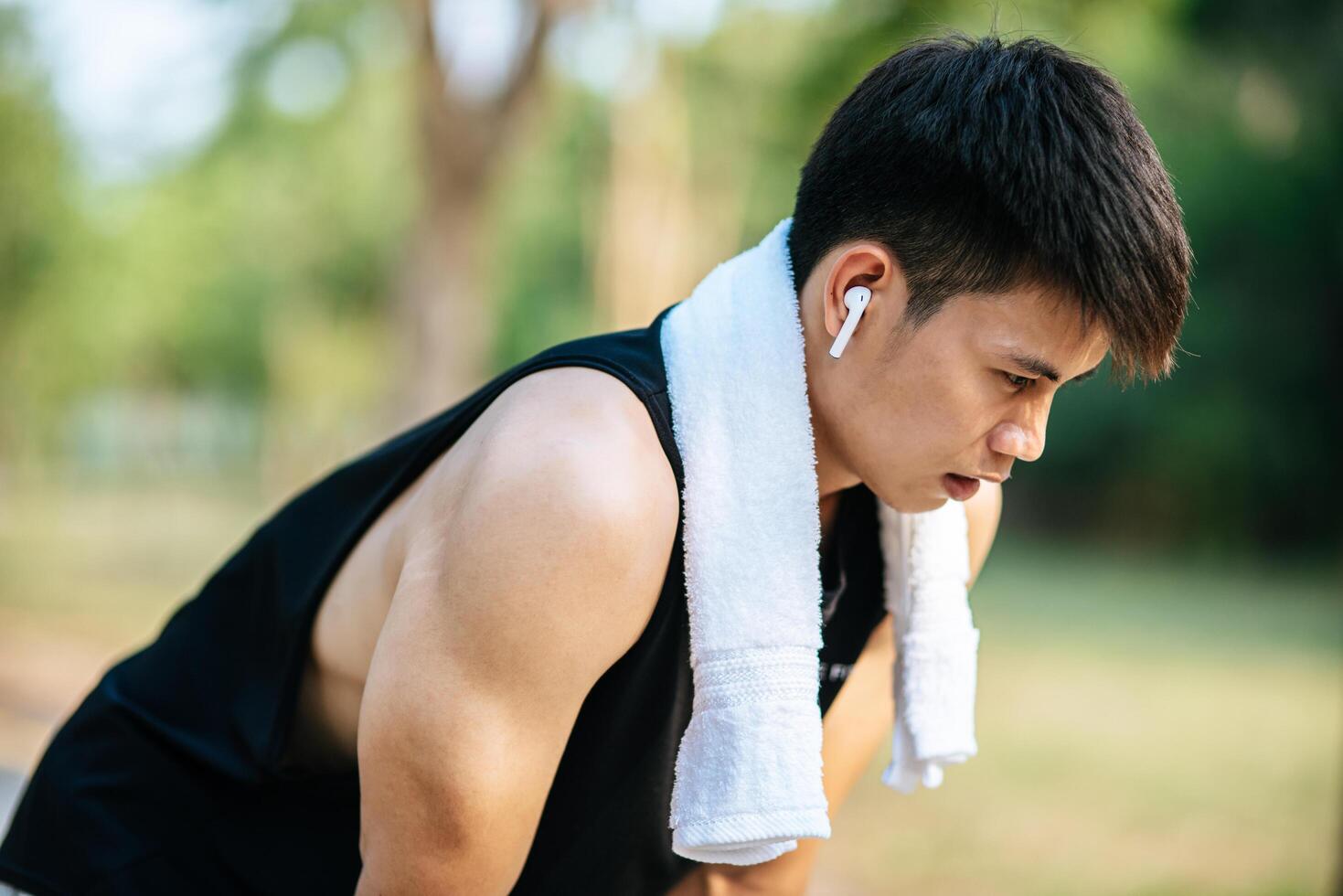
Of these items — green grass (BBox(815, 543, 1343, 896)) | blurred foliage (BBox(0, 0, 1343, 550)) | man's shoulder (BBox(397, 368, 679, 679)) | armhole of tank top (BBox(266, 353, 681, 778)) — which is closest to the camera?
man's shoulder (BBox(397, 368, 679, 679))

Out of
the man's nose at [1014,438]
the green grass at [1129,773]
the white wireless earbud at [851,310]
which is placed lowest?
the green grass at [1129,773]

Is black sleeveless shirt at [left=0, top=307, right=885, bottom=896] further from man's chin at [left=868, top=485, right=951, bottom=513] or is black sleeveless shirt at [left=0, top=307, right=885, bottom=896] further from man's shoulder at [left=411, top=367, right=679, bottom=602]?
man's chin at [left=868, top=485, right=951, bottom=513]

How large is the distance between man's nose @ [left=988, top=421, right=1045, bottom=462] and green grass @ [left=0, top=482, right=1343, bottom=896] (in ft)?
10.3

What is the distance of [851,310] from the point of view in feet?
4.61

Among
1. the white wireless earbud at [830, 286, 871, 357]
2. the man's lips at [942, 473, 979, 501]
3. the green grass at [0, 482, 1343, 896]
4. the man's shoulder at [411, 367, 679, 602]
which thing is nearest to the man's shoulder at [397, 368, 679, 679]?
the man's shoulder at [411, 367, 679, 602]

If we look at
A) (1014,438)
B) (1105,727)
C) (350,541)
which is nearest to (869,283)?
(1014,438)

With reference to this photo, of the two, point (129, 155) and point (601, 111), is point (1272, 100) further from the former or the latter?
point (129, 155)

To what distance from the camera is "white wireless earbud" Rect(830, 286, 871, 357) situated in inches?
54.9

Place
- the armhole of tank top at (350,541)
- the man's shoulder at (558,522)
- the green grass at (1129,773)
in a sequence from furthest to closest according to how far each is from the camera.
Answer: the green grass at (1129,773), the armhole of tank top at (350,541), the man's shoulder at (558,522)

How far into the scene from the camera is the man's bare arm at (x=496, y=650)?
3.99 ft

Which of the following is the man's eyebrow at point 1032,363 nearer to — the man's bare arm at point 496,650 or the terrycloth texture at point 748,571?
the terrycloth texture at point 748,571

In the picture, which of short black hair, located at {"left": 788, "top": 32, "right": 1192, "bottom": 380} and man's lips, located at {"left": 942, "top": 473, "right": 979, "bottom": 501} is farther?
man's lips, located at {"left": 942, "top": 473, "right": 979, "bottom": 501}

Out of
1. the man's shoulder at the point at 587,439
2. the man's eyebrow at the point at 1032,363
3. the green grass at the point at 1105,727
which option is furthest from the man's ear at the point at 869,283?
the green grass at the point at 1105,727

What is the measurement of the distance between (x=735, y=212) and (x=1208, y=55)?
1002cm
